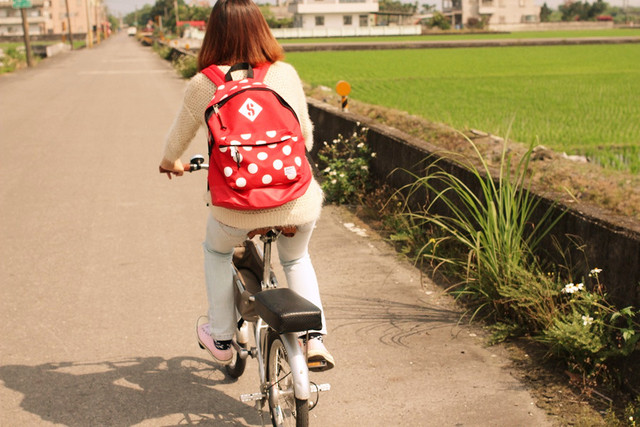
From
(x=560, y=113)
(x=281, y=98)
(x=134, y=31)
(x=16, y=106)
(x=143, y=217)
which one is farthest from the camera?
(x=134, y=31)

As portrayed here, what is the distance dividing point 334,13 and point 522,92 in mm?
91891

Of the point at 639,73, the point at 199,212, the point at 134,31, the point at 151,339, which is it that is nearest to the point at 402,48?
the point at 639,73

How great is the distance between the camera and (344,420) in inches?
155

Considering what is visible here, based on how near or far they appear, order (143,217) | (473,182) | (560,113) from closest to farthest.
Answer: (473,182)
(143,217)
(560,113)

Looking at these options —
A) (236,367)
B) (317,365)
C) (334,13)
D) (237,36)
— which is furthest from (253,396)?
(334,13)

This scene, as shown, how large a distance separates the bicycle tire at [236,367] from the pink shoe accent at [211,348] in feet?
0.71

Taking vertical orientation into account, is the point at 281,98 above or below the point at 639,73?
above

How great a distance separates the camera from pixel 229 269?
380cm

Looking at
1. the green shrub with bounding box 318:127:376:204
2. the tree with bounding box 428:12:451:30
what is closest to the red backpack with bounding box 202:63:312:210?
the green shrub with bounding box 318:127:376:204

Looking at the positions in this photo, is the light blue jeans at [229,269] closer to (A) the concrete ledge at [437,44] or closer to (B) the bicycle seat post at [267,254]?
(B) the bicycle seat post at [267,254]

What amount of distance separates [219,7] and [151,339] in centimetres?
232

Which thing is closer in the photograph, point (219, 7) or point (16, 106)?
point (219, 7)

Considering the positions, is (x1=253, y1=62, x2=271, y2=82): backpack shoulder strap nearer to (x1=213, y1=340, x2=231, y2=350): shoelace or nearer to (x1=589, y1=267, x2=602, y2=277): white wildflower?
(x1=213, y1=340, x2=231, y2=350): shoelace

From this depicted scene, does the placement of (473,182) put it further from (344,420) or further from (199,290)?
(344,420)
